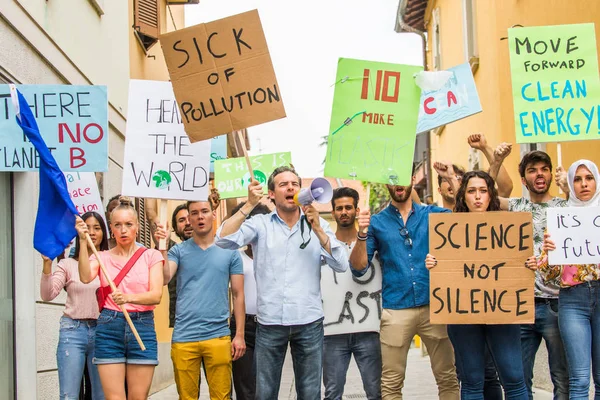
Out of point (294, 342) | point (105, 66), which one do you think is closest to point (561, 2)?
point (105, 66)

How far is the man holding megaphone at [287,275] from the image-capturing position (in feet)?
20.2

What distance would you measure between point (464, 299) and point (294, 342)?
1.13m

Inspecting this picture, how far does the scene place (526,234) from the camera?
612cm

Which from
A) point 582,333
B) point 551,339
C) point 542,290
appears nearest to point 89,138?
point 542,290

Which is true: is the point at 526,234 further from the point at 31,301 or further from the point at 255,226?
the point at 31,301

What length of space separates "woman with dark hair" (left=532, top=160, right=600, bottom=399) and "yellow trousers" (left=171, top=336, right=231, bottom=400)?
7.67 ft

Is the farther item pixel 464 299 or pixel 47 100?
pixel 47 100

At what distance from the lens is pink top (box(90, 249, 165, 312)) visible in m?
6.33

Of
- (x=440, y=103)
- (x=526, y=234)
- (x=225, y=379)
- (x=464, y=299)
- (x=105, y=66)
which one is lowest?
(x=225, y=379)

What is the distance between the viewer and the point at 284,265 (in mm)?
6246

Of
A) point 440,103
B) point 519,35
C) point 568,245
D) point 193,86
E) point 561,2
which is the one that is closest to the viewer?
point 568,245

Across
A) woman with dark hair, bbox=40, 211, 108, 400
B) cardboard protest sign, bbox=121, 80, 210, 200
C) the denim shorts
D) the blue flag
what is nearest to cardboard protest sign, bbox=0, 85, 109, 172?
cardboard protest sign, bbox=121, 80, 210, 200

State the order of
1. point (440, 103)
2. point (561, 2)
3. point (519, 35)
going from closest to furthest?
point (519, 35)
point (440, 103)
point (561, 2)

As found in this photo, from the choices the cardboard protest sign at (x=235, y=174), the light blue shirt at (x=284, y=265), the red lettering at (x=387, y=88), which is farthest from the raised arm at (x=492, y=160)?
the cardboard protest sign at (x=235, y=174)
